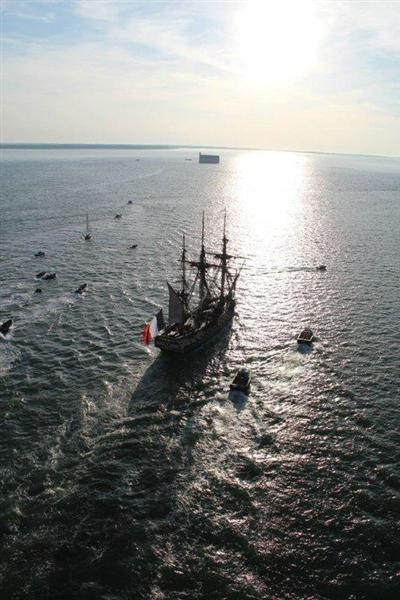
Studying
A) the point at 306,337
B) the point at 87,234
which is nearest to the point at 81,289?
the point at 306,337

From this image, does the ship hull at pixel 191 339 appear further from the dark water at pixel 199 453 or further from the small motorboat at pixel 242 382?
the small motorboat at pixel 242 382

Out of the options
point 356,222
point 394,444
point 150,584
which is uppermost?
point 356,222

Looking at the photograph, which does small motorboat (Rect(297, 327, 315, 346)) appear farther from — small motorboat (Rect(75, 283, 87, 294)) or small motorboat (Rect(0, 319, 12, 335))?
small motorboat (Rect(0, 319, 12, 335))

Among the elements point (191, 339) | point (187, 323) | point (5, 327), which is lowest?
point (5, 327)

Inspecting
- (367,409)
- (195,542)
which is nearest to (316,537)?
(195,542)

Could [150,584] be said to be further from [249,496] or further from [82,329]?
[82,329]

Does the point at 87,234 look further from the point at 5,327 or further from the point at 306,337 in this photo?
the point at 306,337

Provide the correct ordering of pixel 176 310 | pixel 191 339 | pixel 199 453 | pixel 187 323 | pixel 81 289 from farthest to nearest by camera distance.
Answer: pixel 81 289
pixel 187 323
pixel 176 310
pixel 191 339
pixel 199 453
